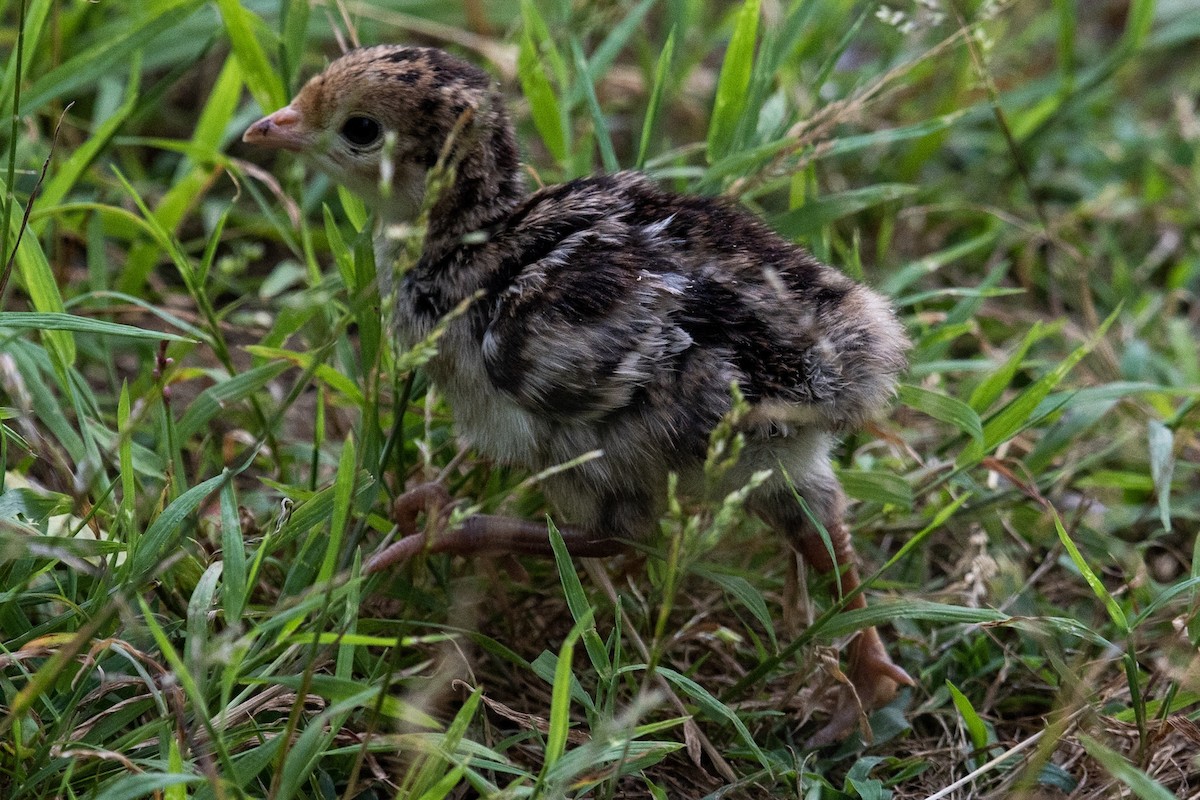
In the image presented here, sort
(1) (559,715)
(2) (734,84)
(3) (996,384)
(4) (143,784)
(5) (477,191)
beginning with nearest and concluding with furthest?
(4) (143,784) < (1) (559,715) < (5) (477,191) < (3) (996,384) < (2) (734,84)

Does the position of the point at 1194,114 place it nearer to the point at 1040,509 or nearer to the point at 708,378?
the point at 1040,509

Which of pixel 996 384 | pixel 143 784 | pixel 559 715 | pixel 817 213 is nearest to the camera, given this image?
pixel 143 784

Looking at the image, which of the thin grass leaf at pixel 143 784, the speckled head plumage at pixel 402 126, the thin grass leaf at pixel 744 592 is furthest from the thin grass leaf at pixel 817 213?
the thin grass leaf at pixel 143 784

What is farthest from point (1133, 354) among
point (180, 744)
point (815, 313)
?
point (180, 744)

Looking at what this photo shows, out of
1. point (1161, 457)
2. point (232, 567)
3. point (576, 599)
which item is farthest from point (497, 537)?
point (1161, 457)

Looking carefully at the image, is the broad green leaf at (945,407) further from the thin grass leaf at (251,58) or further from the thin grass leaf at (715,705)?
the thin grass leaf at (251,58)

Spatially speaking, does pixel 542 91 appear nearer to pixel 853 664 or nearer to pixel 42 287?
pixel 42 287

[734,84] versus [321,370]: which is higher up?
[734,84]
